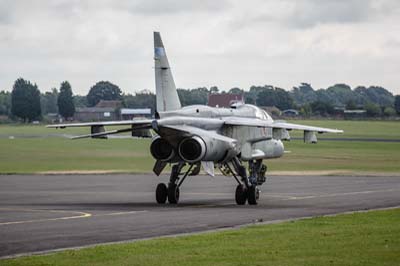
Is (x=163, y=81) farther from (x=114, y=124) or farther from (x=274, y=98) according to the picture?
(x=274, y=98)

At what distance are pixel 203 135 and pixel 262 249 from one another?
1191cm

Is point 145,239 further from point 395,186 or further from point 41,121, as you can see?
point 41,121

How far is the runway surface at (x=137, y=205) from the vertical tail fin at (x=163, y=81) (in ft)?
10.2

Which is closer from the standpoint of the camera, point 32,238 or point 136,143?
point 32,238

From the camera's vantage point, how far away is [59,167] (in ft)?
194

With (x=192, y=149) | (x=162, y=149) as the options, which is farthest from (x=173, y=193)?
(x=192, y=149)

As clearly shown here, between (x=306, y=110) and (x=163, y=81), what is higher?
(x=163, y=81)

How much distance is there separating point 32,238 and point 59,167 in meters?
37.3

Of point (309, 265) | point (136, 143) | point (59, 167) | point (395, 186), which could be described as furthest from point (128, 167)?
point (309, 265)

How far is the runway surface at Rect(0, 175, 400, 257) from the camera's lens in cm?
2330

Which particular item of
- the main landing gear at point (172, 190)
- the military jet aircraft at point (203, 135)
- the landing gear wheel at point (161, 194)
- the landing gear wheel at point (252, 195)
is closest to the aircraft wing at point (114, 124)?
the military jet aircraft at point (203, 135)

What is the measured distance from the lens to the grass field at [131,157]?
59281mm

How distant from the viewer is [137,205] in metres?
32.6

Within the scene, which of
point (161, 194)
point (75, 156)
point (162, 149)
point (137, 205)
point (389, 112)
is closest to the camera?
point (162, 149)
